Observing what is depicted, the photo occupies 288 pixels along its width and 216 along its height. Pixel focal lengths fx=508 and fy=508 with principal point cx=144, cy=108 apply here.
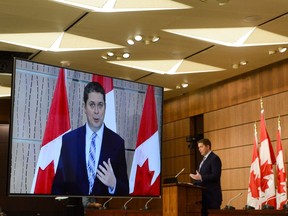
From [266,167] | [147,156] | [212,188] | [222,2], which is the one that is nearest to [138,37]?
[222,2]

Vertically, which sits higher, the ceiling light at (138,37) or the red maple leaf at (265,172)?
the ceiling light at (138,37)

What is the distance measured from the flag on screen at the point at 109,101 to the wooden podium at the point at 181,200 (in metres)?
3.27

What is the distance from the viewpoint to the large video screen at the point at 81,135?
3611 millimetres

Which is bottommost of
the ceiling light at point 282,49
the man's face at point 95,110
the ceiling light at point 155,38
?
the man's face at point 95,110

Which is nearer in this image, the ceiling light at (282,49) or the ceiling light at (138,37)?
the ceiling light at (138,37)

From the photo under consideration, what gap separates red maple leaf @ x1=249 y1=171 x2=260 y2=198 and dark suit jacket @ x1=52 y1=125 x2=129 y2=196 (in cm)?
579

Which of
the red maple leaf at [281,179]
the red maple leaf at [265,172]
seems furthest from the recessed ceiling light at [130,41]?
the red maple leaf at [281,179]

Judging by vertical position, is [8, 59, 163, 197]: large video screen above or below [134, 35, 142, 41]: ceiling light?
below

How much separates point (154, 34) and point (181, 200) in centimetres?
281

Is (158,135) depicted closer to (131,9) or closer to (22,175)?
(22,175)

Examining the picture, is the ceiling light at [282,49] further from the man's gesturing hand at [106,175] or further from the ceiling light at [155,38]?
the man's gesturing hand at [106,175]

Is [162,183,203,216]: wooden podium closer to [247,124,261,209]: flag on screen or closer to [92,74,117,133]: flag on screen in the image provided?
[247,124,261,209]: flag on screen

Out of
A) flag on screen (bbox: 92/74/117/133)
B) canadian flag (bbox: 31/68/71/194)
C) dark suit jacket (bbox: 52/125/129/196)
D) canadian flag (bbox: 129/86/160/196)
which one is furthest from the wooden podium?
canadian flag (bbox: 31/68/71/194)

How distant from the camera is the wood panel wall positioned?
10061 millimetres
